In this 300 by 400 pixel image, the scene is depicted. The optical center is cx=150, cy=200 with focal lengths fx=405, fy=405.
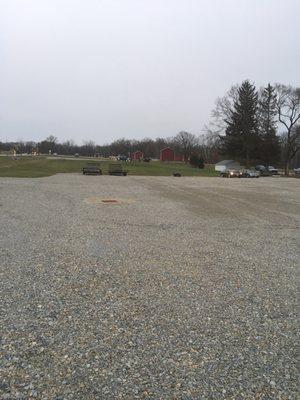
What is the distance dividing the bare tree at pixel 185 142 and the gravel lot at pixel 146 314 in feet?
375

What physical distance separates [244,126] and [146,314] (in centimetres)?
6921

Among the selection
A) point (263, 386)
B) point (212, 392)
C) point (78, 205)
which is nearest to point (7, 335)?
point (212, 392)

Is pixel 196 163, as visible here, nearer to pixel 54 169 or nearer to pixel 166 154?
pixel 166 154

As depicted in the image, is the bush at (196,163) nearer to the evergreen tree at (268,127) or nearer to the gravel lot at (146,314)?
the evergreen tree at (268,127)

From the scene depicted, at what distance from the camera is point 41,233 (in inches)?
409

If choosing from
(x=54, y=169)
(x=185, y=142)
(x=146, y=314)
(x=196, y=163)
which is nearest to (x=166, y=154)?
(x=185, y=142)

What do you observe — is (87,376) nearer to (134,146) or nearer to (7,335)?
(7,335)

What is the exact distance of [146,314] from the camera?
203 inches

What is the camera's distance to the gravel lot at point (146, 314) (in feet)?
11.9

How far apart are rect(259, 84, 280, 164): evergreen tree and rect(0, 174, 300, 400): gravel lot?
2597 inches

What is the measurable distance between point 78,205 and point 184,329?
12.3m

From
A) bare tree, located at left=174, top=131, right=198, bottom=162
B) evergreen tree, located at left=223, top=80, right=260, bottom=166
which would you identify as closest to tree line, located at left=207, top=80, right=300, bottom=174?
evergreen tree, located at left=223, top=80, right=260, bottom=166

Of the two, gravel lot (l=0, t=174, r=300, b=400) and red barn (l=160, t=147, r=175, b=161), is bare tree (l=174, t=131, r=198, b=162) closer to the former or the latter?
red barn (l=160, t=147, r=175, b=161)

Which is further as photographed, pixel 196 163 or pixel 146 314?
pixel 196 163
